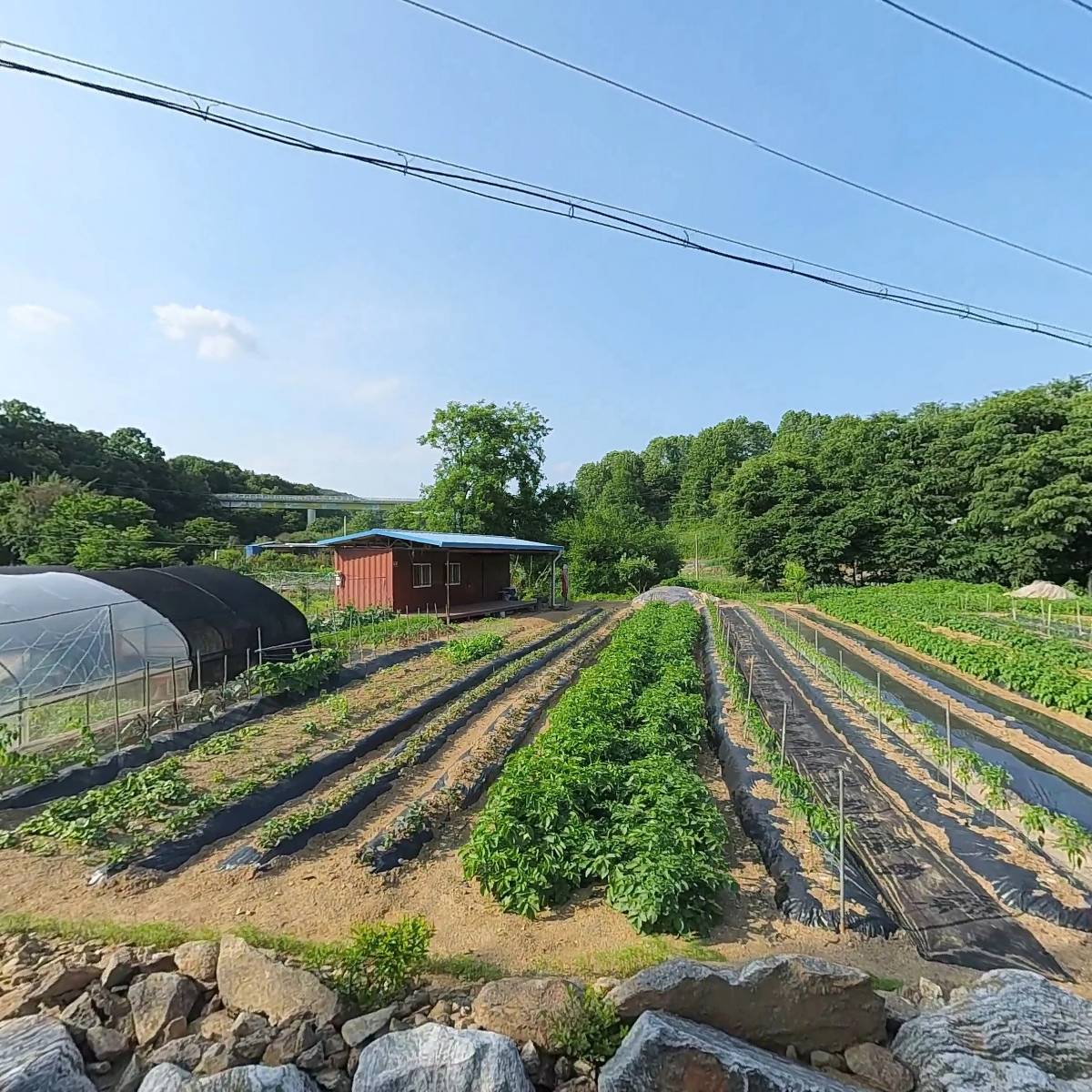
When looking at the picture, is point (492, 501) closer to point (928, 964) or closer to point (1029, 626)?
point (1029, 626)

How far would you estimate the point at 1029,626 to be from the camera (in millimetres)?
17859

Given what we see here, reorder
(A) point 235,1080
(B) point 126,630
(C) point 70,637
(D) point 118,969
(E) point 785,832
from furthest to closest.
Answer: 1. (B) point 126,630
2. (C) point 70,637
3. (E) point 785,832
4. (D) point 118,969
5. (A) point 235,1080

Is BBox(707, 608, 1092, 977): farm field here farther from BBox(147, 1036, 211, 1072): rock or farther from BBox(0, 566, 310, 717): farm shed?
BBox(0, 566, 310, 717): farm shed

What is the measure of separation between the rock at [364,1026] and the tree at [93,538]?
25.8m

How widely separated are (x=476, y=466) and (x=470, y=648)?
2005 centimetres

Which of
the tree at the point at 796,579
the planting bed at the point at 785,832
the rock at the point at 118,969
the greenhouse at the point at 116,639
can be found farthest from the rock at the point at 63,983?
the tree at the point at 796,579

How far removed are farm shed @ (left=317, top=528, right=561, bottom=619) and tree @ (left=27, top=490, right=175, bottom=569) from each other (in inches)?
417

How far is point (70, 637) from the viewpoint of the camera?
26.5 ft

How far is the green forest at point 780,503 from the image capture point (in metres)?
27.2

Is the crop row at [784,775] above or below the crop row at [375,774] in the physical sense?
above

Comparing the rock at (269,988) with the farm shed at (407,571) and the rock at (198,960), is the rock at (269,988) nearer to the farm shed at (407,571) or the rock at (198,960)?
the rock at (198,960)

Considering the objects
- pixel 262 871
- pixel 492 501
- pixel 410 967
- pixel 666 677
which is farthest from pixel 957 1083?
pixel 492 501

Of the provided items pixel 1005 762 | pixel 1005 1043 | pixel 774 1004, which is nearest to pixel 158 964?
pixel 774 1004

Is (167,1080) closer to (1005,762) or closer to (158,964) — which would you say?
(158,964)
